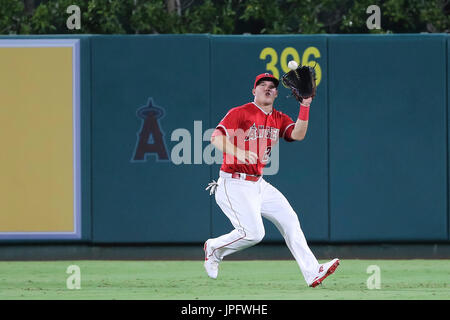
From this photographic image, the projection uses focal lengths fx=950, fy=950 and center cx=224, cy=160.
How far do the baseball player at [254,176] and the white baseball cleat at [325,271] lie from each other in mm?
64

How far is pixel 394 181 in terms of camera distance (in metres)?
10.8

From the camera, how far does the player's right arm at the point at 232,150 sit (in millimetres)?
7980

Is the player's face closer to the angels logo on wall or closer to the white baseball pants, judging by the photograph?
the white baseball pants

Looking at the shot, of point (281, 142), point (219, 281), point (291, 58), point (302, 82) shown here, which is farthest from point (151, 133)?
point (302, 82)

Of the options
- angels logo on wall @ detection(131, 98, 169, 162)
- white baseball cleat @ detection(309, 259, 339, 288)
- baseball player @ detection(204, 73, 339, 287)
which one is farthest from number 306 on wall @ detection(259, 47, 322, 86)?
white baseball cleat @ detection(309, 259, 339, 288)

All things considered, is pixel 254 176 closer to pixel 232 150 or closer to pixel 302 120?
pixel 232 150

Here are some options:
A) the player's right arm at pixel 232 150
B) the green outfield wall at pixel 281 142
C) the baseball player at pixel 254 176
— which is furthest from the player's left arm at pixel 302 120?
the green outfield wall at pixel 281 142

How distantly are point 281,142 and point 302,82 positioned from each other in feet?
8.75

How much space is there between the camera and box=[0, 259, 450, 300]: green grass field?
25.9ft

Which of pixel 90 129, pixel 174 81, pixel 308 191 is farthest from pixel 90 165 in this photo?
pixel 308 191

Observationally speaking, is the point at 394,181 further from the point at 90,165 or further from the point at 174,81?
the point at 90,165

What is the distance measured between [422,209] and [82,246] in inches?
154

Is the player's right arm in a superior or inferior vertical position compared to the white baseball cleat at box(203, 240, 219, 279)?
superior

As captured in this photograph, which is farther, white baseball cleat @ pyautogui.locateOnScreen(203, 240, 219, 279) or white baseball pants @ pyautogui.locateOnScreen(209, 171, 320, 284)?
white baseball cleat @ pyautogui.locateOnScreen(203, 240, 219, 279)
